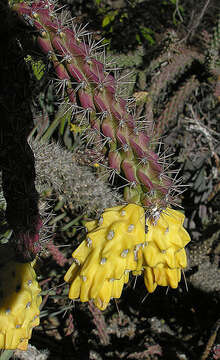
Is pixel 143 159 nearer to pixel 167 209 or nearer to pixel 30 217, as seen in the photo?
pixel 167 209

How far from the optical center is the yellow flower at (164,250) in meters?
1.03

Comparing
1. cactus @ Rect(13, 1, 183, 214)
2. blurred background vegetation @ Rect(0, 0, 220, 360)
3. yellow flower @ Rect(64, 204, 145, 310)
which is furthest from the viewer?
blurred background vegetation @ Rect(0, 0, 220, 360)

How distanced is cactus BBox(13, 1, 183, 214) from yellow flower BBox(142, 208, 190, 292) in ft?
0.21

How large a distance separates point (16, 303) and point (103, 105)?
2.36ft

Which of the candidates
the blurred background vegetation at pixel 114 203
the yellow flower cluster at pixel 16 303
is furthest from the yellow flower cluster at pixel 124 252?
the blurred background vegetation at pixel 114 203

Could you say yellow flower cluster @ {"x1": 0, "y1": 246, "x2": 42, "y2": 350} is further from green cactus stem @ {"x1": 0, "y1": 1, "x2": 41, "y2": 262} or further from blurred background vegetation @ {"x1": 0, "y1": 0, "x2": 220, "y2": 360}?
blurred background vegetation @ {"x1": 0, "y1": 0, "x2": 220, "y2": 360}

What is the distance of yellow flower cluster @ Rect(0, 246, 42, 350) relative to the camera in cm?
114

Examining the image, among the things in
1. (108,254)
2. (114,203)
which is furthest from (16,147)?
(114,203)

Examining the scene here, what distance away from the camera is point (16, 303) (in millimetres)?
1163

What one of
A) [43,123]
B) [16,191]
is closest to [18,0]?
[16,191]

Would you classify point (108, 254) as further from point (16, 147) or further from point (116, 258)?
point (16, 147)

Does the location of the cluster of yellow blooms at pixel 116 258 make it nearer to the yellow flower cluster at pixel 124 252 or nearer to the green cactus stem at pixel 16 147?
the yellow flower cluster at pixel 124 252

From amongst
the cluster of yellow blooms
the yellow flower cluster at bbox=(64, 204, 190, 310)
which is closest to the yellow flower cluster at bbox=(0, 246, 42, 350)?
the cluster of yellow blooms

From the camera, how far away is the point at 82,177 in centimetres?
230
